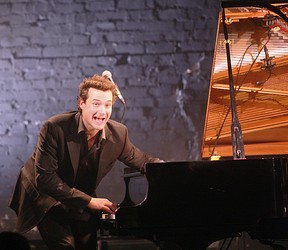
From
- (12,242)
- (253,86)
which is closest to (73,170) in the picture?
(253,86)

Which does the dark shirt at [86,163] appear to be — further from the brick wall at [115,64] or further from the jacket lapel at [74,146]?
the brick wall at [115,64]

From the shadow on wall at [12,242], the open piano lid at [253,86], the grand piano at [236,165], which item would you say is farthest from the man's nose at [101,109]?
the shadow on wall at [12,242]

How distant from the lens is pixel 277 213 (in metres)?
3.92

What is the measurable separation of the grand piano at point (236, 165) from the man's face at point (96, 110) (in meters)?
0.47

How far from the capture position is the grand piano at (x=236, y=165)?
3.95 meters

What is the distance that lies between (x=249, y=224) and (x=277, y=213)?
0.19 m

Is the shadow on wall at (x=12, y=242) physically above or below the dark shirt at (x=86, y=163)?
above

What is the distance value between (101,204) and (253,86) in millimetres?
1520

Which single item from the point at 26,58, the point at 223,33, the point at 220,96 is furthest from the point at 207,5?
the point at 26,58

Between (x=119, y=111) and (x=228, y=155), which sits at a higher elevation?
(x=119, y=111)

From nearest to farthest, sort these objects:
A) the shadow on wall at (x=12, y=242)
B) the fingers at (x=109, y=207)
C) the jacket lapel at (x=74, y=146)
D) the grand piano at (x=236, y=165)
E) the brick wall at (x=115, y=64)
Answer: the shadow on wall at (x=12, y=242)
the grand piano at (x=236, y=165)
the fingers at (x=109, y=207)
the jacket lapel at (x=74, y=146)
the brick wall at (x=115, y=64)

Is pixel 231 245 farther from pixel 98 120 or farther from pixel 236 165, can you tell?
pixel 98 120

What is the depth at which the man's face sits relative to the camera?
4.94 metres

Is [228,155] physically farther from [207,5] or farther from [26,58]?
[26,58]
